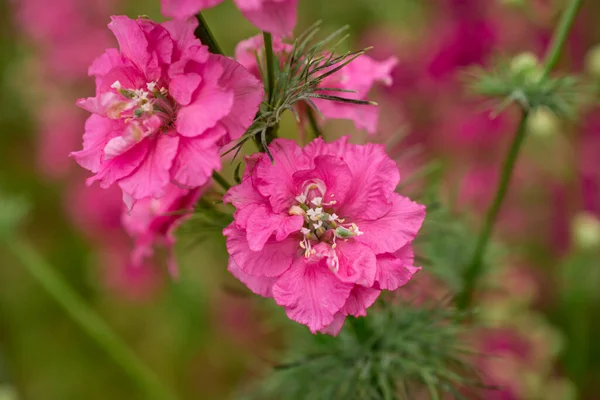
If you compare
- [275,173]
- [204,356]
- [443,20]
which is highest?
[275,173]

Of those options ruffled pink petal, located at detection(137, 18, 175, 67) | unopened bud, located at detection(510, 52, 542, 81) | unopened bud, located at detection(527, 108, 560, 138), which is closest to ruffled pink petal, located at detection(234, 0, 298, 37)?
ruffled pink petal, located at detection(137, 18, 175, 67)

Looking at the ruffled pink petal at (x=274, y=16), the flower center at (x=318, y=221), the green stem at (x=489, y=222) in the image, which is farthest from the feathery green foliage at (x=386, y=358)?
the ruffled pink petal at (x=274, y=16)

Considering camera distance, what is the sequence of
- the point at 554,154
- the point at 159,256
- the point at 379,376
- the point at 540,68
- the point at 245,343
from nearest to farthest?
the point at 379,376 < the point at 540,68 < the point at 554,154 < the point at 245,343 < the point at 159,256

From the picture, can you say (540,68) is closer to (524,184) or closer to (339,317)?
(339,317)

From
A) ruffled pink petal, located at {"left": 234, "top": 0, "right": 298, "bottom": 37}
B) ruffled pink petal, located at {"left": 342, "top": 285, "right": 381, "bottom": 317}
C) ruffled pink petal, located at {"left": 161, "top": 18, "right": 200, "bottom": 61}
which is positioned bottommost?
ruffled pink petal, located at {"left": 342, "top": 285, "right": 381, "bottom": 317}

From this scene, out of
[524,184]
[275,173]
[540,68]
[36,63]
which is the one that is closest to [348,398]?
[275,173]

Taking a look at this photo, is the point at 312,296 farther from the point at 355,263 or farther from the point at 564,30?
the point at 564,30

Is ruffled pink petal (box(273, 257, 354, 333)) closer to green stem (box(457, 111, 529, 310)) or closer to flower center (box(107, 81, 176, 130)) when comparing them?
flower center (box(107, 81, 176, 130))
